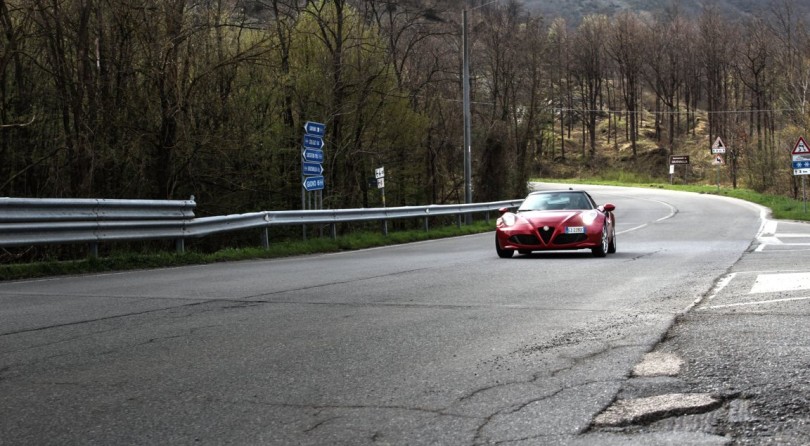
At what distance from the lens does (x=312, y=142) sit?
65.2 feet

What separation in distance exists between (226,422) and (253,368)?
4.01 ft

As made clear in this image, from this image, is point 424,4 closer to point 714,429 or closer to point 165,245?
point 165,245

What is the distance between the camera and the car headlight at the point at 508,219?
14.8 metres

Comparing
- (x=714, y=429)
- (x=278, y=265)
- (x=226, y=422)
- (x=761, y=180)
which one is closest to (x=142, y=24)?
(x=278, y=265)

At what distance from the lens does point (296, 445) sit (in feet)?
11.8

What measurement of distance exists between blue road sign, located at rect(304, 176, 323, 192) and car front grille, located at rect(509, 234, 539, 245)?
21.7 feet

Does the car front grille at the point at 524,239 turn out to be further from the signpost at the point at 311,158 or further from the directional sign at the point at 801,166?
the directional sign at the point at 801,166

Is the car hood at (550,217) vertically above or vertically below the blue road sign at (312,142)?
below

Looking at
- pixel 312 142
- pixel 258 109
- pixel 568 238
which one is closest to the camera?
pixel 568 238

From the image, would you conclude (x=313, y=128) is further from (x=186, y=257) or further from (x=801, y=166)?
(x=801, y=166)

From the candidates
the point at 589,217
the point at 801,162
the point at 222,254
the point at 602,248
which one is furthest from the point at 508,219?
the point at 801,162

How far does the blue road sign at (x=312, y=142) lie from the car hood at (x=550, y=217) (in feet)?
21.9

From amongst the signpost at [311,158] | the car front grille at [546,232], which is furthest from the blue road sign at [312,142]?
the car front grille at [546,232]

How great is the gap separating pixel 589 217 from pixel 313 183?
7.70m
